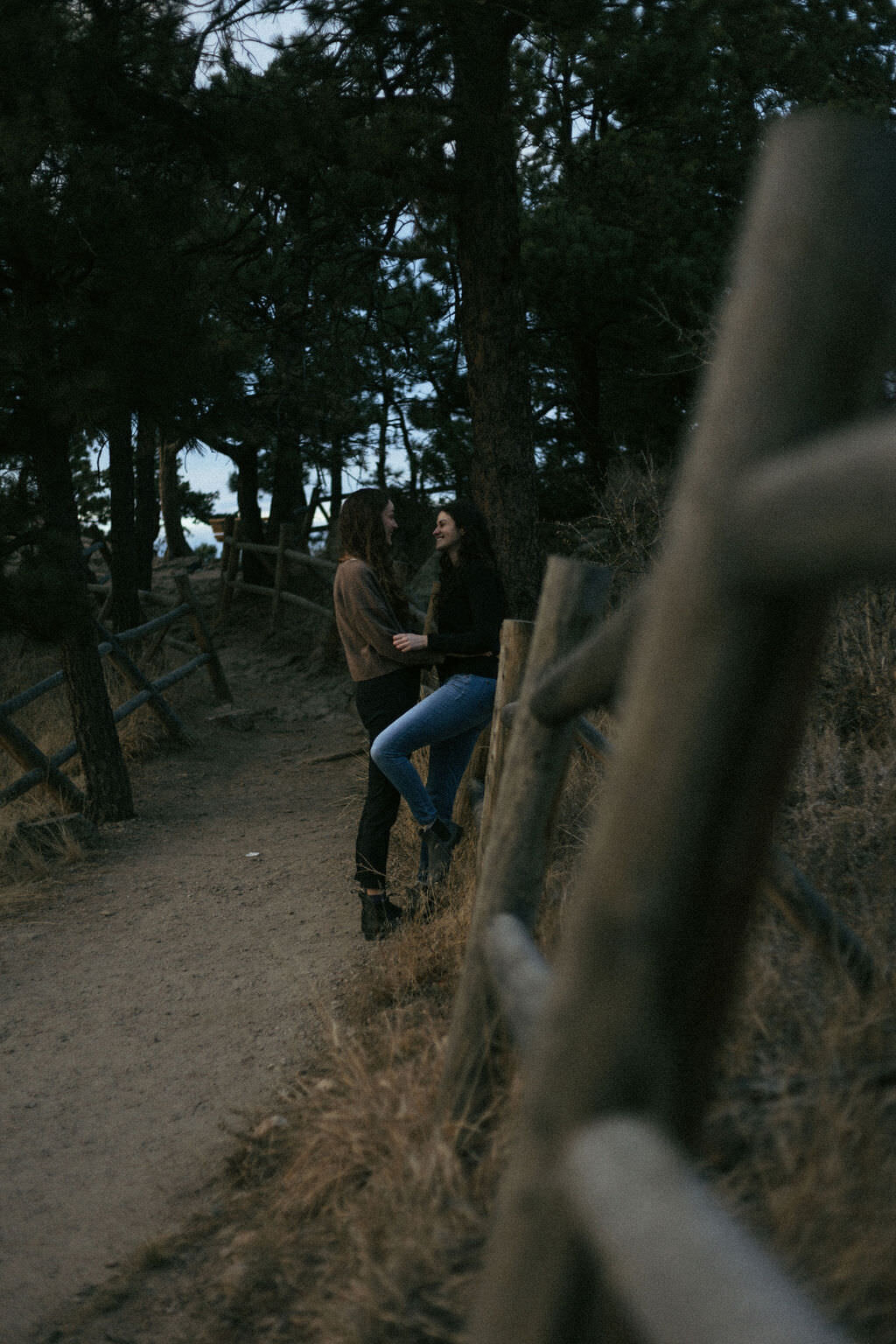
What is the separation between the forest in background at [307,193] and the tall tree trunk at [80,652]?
18 mm

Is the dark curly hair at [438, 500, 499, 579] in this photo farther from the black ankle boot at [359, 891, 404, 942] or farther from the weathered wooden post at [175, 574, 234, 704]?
the weathered wooden post at [175, 574, 234, 704]

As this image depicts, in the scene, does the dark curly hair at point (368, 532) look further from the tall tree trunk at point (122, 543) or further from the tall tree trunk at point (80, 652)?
the tall tree trunk at point (122, 543)

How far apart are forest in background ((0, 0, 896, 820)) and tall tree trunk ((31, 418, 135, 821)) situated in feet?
0.06

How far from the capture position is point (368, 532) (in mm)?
4469

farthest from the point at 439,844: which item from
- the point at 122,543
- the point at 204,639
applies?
the point at 122,543

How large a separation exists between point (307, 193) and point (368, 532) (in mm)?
3697

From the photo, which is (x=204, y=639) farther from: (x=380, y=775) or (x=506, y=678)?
(x=506, y=678)

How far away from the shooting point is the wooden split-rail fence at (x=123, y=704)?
6.41m

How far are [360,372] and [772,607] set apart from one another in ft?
25.2

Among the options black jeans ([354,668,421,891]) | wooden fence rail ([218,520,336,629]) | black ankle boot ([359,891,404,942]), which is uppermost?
wooden fence rail ([218,520,336,629])

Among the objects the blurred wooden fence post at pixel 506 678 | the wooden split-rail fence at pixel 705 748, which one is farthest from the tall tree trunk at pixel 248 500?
the wooden split-rail fence at pixel 705 748

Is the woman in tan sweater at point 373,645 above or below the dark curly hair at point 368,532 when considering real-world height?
below

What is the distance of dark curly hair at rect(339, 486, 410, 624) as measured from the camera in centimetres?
446

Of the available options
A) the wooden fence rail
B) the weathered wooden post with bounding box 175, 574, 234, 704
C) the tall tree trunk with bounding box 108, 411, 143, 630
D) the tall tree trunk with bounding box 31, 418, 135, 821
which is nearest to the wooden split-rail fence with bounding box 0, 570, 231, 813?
the weathered wooden post with bounding box 175, 574, 234, 704
